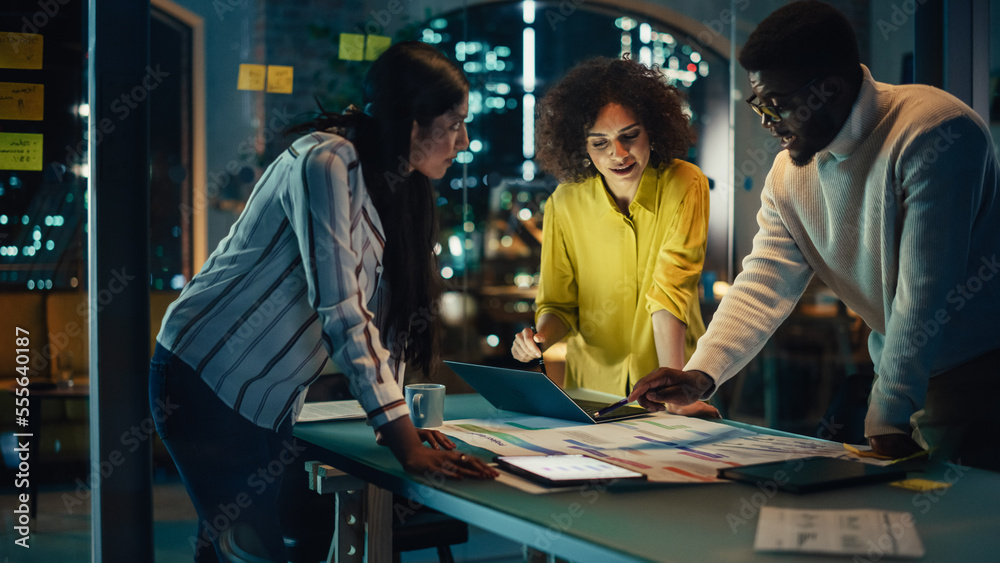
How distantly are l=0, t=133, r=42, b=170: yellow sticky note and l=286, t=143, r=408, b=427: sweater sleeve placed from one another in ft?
5.18

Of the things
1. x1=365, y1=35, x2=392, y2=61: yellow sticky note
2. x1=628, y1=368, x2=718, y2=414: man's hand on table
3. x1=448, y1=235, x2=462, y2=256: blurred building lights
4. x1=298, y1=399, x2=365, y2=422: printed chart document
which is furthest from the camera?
x1=448, y1=235, x2=462, y2=256: blurred building lights

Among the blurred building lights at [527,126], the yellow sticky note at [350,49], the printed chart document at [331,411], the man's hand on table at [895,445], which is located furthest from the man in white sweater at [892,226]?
the blurred building lights at [527,126]

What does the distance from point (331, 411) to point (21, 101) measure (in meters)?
1.41

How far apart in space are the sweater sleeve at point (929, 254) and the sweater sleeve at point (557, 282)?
115 centimetres

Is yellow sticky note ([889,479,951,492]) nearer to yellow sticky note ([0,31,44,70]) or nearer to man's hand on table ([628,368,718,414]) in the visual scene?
man's hand on table ([628,368,718,414])

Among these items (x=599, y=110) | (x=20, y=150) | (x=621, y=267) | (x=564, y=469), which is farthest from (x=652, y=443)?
(x=20, y=150)

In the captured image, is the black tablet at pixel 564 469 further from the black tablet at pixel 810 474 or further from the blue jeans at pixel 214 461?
the blue jeans at pixel 214 461

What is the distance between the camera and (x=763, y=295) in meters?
1.78

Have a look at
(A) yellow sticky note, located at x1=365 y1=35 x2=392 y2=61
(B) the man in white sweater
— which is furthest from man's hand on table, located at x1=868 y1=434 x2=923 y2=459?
(A) yellow sticky note, located at x1=365 y1=35 x2=392 y2=61

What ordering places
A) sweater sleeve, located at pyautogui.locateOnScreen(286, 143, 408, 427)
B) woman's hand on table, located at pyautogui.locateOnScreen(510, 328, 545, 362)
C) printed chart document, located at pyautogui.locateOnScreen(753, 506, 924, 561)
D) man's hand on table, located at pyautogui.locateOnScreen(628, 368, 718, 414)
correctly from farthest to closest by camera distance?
woman's hand on table, located at pyautogui.locateOnScreen(510, 328, 545, 362), man's hand on table, located at pyautogui.locateOnScreen(628, 368, 718, 414), sweater sleeve, located at pyautogui.locateOnScreen(286, 143, 408, 427), printed chart document, located at pyautogui.locateOnScreen(753, 506, 924, 561)

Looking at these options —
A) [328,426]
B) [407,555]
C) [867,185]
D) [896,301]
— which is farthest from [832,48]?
[407,555]

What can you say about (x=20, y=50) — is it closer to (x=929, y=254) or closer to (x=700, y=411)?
(x=700, y=411)

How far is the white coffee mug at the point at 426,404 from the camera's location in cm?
171

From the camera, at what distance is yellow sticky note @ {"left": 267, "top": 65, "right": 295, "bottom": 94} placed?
12.1 ft
